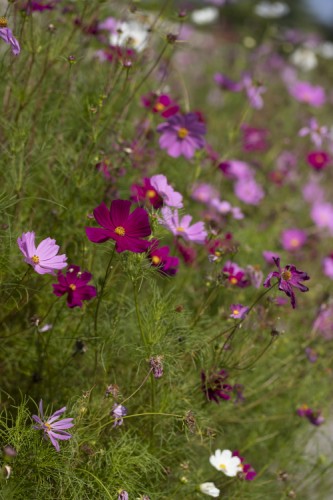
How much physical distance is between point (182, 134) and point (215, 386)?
2.43ft

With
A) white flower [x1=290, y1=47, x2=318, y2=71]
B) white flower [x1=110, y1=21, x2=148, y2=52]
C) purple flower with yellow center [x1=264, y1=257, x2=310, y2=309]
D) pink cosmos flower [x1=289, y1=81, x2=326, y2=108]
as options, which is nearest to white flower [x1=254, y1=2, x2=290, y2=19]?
white flower [x1=290, y1=47, x2=318, y2=71]

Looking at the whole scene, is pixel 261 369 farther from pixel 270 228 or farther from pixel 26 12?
pixel 26 12

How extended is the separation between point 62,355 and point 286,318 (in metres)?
0.82

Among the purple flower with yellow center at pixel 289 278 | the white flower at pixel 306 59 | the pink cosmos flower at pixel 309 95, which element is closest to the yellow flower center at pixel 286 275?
the purple flower with yellow center at pixel 289 278

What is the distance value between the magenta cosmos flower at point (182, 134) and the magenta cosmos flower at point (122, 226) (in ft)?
2.03

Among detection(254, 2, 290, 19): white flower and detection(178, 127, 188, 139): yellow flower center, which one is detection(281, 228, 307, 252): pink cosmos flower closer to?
detection(178, 127, 188, 139): yellow flower center

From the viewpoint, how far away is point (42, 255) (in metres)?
1.14

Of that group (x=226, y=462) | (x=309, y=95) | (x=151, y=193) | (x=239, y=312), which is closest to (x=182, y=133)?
(x=151, y=193)

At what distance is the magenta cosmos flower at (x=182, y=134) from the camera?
170cm

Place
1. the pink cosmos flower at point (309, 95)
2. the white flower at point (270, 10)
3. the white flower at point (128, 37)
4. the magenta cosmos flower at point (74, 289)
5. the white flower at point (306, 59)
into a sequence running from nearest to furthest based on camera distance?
the magenta cosmos flower at point (74, 289) → the white flower at point (128, 37) → the pink cosmos flower at point (309, 95) → the white flower at point (270, 10) → the white flower at point (306, 59)

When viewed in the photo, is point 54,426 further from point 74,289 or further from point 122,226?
point 122,226

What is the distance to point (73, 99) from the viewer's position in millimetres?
1746

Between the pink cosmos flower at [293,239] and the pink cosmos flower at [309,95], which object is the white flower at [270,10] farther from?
the pink cosmos flower at [293,239]

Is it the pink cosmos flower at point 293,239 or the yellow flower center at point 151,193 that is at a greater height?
the yellow flower center at point 151,193
